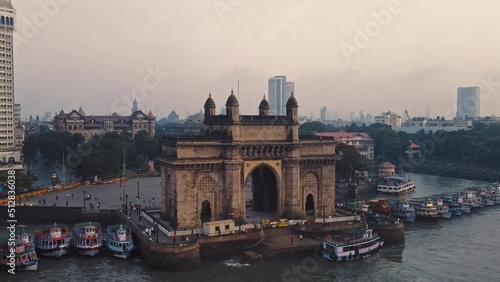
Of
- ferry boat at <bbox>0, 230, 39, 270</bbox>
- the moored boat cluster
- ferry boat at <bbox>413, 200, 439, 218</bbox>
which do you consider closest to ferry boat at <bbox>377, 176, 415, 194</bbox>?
ferry boat at <bbox>413, 200, 439, 218</bbox>

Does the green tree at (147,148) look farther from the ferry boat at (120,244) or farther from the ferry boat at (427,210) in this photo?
the ferry boat at (120,244)

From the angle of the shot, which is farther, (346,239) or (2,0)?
(2,0)

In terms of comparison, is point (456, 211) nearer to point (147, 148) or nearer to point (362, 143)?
point (362, 143)

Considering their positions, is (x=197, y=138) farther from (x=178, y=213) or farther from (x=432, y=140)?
(x=432, y=140)

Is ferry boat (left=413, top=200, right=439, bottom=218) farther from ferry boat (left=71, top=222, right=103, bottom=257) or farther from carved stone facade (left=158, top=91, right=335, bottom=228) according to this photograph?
ferry boat (left=71, top=222, right=103, bottom=257)

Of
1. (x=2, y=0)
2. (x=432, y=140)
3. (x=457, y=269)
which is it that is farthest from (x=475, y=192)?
(x=2, y=0)
